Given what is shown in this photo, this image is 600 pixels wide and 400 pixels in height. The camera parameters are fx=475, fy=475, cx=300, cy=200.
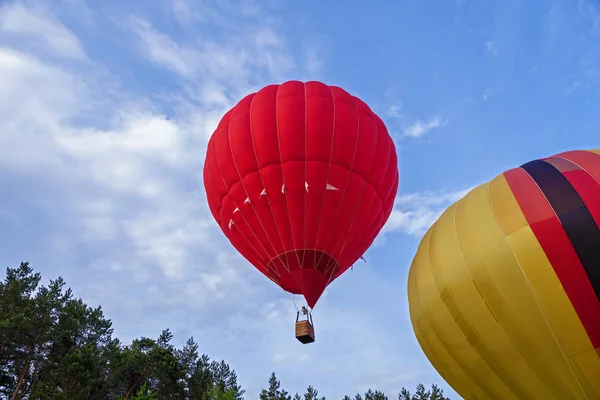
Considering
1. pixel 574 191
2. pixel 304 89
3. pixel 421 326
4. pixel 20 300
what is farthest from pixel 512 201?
pixel 20 300

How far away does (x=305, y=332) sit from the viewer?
1158 cm

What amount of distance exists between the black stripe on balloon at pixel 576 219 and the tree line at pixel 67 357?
55.2 ft

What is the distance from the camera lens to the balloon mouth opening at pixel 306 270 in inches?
477

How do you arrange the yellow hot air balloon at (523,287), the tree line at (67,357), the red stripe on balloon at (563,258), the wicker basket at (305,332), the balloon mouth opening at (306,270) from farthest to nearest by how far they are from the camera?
the tree line at (67,357)
the balloon mouth opening at (306,270)
the wicker basket at (305,332)
the yellow hot air balloon at (523,287)
the red stripe on balloon at (563,258)

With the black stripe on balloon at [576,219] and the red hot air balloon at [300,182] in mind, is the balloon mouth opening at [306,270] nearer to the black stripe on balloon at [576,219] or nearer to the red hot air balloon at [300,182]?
the red hot air balloon at [300,182]

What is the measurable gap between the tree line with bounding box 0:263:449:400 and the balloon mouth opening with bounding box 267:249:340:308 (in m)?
10.5

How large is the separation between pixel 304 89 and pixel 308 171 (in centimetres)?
279

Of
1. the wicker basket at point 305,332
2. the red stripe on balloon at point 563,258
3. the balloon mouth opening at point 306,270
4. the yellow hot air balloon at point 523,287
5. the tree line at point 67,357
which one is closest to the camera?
the red stripe on balloon at point 563,258

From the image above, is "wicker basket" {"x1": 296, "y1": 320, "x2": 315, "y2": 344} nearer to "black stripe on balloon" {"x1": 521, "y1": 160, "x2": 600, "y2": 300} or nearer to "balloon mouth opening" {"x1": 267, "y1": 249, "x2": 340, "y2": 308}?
"balloon mouth opening" {"x1": 267, "y1": 249, "x2": 340, "y2": 308}

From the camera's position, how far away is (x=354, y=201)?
41.2ft

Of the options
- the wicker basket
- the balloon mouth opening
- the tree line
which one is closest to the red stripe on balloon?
the balloon mouth opening

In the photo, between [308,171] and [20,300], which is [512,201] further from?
[20,300]

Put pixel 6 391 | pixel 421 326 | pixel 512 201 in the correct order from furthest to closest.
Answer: pixel 6 391
pixel 421 326
pixel 512 201

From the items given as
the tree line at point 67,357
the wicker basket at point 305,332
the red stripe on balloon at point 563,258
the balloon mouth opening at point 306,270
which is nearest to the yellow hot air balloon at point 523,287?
the red stripe on balloon at point 563,258
